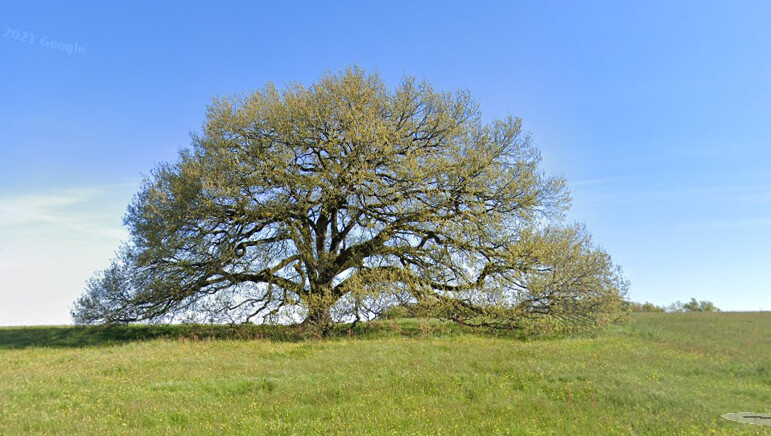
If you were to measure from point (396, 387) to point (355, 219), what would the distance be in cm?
1346

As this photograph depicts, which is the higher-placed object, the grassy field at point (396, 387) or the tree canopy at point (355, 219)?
the tree canopy at point (355, 219)

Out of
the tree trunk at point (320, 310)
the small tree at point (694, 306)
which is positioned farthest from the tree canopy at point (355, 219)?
the small tree at point (694, 306)

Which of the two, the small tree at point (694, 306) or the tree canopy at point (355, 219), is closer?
the tree canopy at point (355, 219)

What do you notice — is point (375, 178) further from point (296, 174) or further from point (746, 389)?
point (746, 389)

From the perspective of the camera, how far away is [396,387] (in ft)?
47.3

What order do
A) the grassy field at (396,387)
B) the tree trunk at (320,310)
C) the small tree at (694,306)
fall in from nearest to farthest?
the grassy field at (396,387) → the tree trunk at (320,310) → the small tree at (694,306)

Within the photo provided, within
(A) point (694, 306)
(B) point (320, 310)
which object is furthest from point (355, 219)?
(A) point (694, 306)

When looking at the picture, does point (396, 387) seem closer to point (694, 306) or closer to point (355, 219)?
point (355, 219)

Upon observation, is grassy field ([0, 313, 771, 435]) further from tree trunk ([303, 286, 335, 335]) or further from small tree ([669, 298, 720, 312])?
small tree ([669, 298, 720, 312])

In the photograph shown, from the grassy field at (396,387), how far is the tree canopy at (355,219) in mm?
3321

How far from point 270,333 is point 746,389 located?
67.3 feet

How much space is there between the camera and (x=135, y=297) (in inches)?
1103

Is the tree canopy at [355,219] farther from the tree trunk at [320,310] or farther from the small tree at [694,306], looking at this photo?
the small tree at [694,306]

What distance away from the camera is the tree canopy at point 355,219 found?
26.0 meters
